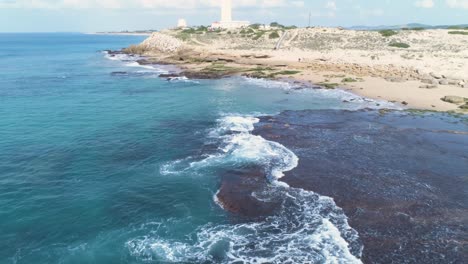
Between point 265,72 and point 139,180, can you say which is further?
point 265,72

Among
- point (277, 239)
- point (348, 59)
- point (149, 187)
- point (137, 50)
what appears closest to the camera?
point (277, 239)

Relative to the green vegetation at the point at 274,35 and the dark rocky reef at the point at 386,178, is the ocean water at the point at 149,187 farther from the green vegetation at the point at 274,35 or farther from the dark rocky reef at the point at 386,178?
the green vegetation at the point at 274,35

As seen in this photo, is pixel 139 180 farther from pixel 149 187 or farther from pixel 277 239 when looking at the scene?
pixel 277 239

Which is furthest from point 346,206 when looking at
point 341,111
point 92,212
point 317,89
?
point 317,89

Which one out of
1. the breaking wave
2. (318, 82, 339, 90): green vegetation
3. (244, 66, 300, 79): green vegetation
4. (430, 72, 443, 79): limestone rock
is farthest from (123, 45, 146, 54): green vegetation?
the breaking wave

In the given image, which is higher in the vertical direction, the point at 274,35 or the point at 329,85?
the point at 274,35

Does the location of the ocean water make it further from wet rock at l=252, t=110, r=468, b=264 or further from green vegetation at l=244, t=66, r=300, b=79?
green vegetation at l=244, t=66, r=300, b=79

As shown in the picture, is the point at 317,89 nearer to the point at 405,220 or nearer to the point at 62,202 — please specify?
the point at 405,220

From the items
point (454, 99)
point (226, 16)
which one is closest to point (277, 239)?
point (454, 99)
